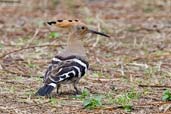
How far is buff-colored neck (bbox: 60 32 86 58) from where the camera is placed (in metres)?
7.83

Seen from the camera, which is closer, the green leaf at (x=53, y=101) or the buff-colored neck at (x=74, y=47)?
the green leaf at (x=53, y=101)

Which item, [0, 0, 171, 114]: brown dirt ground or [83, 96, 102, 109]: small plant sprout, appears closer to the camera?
[83, 96, 102, 109]: small plant sprout

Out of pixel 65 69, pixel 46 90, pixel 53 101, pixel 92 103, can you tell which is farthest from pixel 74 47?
pixel 92 103

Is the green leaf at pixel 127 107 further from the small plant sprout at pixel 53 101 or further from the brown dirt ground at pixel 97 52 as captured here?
the small plant sprout at pixel 53 101

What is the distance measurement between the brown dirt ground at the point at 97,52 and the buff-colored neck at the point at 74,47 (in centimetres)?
43

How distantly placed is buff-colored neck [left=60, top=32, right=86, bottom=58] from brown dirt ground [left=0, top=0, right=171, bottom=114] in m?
0.43

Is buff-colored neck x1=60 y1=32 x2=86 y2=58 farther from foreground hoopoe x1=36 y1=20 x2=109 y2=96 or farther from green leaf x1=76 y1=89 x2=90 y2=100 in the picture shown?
green leaf x1=76 y1=89 x2=90 y2=100

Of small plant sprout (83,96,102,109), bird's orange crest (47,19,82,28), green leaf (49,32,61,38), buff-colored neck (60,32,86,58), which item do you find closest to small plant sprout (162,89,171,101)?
small plant sprout (83,96,102,109)

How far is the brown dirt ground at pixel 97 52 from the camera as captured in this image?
7266mm

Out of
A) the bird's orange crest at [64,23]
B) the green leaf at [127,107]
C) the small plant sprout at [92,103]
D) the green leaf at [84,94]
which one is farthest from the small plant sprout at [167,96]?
the bird's orange crest at [64,23]

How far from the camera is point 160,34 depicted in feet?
39.0

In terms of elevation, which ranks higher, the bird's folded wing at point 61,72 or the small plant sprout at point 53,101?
the bird's folded wing at point 61,72

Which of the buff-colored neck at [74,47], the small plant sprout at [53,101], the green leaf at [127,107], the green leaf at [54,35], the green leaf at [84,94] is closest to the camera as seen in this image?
the green leaf at [127,107]

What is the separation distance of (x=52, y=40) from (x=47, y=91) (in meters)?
3.99
